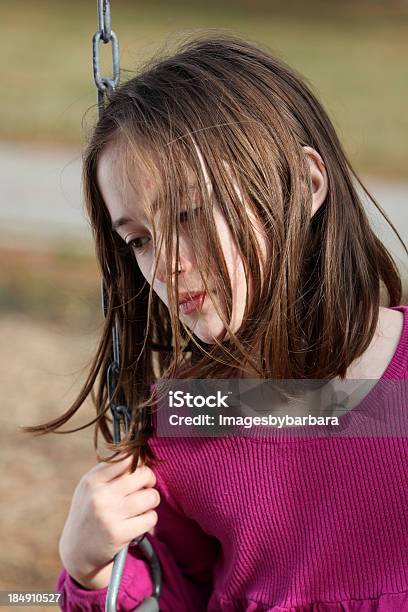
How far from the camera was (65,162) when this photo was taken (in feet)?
18.1

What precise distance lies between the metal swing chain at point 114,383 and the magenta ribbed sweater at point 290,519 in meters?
0.02

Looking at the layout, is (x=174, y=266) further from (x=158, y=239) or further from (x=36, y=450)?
(x=36, y=450)

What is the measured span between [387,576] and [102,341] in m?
0.42

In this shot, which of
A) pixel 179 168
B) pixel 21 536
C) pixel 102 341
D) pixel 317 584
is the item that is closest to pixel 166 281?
pixel 179 168

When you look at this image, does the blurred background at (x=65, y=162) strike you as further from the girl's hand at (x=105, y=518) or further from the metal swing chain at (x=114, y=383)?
the girl's hand at (x=105, y=518)

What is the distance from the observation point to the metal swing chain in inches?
40.4

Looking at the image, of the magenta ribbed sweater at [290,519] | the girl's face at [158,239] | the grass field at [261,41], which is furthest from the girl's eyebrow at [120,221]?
the grass field at [261,41]

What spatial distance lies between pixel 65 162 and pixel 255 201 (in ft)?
15.4

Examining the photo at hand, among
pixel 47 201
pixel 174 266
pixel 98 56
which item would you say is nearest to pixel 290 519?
pixel 174 266

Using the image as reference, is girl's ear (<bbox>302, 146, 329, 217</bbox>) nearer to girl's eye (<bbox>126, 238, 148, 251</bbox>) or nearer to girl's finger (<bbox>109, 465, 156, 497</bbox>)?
girl's eye (<bbox>126, 238, 148, 251</bbox>)

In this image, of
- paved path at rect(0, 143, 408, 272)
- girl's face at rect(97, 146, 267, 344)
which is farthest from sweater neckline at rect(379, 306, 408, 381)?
paved path at rect(0, 143, 408, 272)

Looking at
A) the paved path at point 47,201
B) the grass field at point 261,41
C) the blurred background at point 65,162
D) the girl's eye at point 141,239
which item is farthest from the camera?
the grass field at point 261,41

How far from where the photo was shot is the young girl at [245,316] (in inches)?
37.4

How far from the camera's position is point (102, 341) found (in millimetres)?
1145
